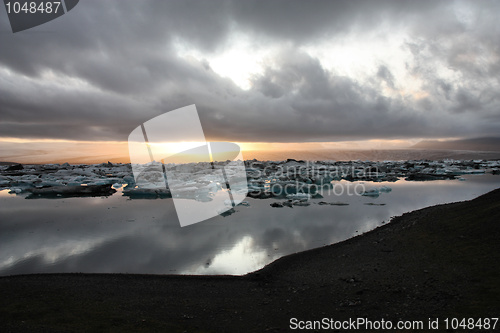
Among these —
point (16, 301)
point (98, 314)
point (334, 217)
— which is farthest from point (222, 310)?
point (334, 217)

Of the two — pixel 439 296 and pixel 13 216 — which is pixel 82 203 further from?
pixel 439 296

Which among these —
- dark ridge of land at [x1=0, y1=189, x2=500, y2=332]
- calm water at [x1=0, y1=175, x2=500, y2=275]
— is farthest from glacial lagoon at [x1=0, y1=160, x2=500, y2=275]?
dark ridge of land at [x1=0, y1=189, x2=500, y2=332]

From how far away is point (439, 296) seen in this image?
220 inches

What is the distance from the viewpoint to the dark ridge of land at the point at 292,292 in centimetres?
521

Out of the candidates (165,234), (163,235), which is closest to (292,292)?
(163,235)

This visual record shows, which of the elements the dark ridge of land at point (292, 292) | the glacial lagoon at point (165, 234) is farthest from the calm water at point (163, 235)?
the dark ridge of land at point (292, 292)

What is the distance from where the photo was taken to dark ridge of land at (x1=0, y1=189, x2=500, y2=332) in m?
5.21

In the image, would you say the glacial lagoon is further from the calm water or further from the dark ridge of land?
the dark ridge of land

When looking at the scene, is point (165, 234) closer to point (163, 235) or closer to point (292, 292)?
point (163, 235)

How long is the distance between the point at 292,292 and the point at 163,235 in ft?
29.3

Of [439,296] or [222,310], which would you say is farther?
[222,310]

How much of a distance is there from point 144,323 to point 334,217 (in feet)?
46.5

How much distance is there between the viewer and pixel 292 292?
278 inches

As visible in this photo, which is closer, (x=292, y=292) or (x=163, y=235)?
(x=292, y=292)
